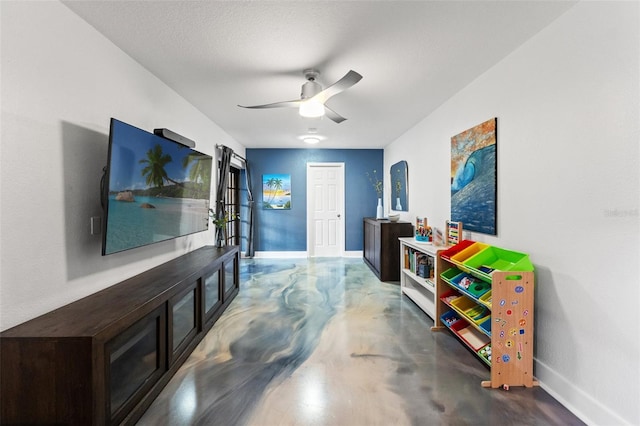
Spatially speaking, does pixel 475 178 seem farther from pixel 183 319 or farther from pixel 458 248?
pixel 183 319

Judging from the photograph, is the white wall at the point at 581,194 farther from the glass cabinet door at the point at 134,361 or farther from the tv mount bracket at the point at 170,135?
the tv mount bracket at the point at 170,135

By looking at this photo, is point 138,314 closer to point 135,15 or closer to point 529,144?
point 135,15

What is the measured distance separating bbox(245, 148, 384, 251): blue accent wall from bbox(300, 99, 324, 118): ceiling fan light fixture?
3578mm

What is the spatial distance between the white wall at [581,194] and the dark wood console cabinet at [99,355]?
8.20 feet

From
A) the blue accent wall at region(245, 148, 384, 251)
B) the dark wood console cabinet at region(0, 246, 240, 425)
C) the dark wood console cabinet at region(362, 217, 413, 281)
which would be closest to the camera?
the dark wood console cabinet at region(0, 246, 240, 425)

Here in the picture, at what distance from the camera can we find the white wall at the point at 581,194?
1.42 meters

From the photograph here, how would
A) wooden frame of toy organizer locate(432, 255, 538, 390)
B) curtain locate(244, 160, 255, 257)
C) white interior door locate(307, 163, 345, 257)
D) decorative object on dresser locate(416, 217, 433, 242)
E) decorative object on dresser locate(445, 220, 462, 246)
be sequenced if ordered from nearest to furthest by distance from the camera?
wooden frame of toy organizer locate(432, 255, 538, 390) < decorative object on dresser locate(445, 220, 462, 246) < decorative object on dresser locate(416, 217, 433, 242) < curtain locate(244, 160, 255, 257) < white interior door locate(307, 163, 345, 257)

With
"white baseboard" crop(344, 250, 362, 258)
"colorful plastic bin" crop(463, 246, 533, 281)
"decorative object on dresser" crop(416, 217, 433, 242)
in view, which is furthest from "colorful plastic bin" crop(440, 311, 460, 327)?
"white baseboard" crop(344, 250, 362, 258)

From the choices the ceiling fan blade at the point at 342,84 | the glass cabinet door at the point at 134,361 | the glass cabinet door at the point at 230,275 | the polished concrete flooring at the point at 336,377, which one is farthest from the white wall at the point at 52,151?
the ceiling fan blade at the point at 342,84

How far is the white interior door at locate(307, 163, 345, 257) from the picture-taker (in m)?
6.19

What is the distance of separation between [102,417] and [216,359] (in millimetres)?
975

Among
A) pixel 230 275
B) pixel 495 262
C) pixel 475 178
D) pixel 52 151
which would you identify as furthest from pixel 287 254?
pixel 52 151

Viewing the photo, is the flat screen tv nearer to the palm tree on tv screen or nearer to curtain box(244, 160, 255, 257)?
the palm tree on tv screen

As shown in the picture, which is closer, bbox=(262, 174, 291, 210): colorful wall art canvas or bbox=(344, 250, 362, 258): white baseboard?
bbox=(262, 174, 291, 210): colorful wall art canvas
